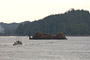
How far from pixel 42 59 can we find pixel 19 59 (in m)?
6.21

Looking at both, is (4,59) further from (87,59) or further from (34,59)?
(87,59)

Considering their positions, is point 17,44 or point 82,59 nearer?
point 82,59

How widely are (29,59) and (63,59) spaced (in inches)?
364

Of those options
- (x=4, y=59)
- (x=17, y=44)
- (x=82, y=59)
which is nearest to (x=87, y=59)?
(x=82, y=59)

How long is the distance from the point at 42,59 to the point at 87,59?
12.3 meters

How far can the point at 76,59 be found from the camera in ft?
327

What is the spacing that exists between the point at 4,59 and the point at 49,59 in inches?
489

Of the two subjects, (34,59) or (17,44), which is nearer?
(34,59)

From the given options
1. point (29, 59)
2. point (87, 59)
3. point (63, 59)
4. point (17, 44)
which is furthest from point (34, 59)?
point (17, 44)

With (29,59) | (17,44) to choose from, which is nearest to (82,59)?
(29,59)

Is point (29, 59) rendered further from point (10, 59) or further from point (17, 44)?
point (17, 44)

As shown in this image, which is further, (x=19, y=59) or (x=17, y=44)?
(x=17, y=44)

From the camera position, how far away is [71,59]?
99312mm

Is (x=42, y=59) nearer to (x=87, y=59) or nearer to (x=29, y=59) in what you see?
(x=29, y=59)
